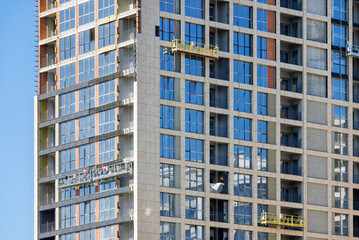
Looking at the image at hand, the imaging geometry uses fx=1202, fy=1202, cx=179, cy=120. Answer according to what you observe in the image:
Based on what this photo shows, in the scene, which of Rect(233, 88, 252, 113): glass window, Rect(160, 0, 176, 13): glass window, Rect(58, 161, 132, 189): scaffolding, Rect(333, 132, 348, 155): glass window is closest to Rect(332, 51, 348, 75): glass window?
Rect(333, 132, 348, 155): glass window

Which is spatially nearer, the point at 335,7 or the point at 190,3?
the point at 190,3

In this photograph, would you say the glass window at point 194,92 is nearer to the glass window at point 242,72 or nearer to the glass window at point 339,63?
the glass window at point 242,72

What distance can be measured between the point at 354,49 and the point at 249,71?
1642cm

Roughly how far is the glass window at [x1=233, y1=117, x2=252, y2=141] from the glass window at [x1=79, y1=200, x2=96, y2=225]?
19.4m

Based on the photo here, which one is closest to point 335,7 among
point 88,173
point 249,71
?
point 249,71

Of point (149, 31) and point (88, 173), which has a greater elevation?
point (149, 31)

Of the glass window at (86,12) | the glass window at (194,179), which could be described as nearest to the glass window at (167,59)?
the glass window at (86,12)

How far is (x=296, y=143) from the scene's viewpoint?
502 ft

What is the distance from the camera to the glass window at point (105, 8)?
14762cm

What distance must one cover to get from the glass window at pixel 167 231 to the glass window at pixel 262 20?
93.1 ft

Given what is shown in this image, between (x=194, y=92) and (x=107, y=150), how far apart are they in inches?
496

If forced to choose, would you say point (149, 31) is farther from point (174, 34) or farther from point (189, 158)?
point (189, 158)

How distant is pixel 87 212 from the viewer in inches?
5748

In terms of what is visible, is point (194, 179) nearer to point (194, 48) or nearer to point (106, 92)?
point (106, 92)
